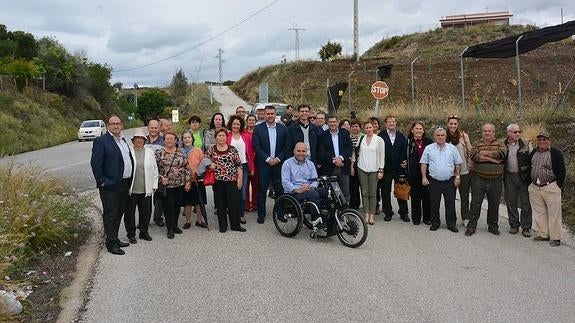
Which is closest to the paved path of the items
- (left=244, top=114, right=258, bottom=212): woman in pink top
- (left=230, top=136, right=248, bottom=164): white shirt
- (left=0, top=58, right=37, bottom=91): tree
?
(left=0, top=58, right=37, bottom=91): tree

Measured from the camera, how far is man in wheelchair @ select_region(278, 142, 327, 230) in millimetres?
7883

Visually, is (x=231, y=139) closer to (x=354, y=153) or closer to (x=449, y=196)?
(x=354, y=153)

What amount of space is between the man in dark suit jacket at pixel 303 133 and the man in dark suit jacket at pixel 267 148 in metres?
0.10

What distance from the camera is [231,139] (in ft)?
29.2

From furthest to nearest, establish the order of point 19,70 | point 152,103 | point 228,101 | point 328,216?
point 152,103, point 228,101, point 19,70, point 328,216

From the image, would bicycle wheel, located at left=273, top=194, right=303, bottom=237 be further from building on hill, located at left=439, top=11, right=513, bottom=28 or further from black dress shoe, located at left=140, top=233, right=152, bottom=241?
building on hill, located at left=439, top=11, right=513, bottom=28

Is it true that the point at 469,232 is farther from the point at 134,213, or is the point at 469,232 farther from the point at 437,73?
the point at 437,73

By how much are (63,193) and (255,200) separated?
333 cm

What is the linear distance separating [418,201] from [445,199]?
0.63 m

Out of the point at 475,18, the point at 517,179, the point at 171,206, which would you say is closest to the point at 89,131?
the point at 171,206

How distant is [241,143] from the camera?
8945mm

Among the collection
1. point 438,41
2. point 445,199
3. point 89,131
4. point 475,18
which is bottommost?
point 445,199

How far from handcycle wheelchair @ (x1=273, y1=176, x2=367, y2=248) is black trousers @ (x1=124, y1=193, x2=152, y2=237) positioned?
1.89 meters

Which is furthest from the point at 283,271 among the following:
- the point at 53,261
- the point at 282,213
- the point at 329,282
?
the point at 53,261
